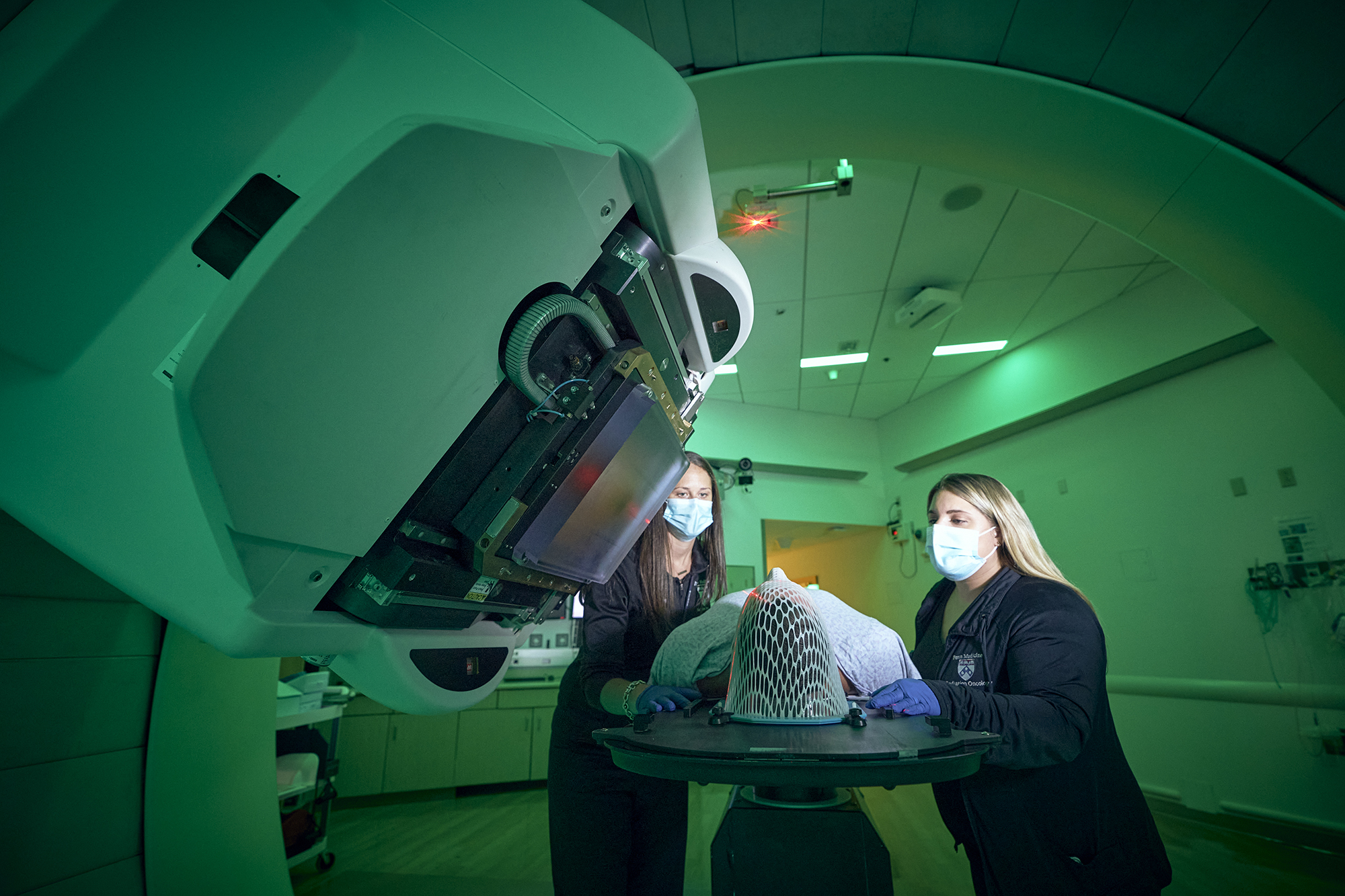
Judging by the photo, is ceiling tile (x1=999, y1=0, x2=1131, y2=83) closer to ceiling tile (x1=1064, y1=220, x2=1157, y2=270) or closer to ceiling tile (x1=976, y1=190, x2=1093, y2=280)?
ceiling tile (x1=976, y1=190, x2=1093, y2=280)

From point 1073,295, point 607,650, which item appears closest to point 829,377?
point 1073,295

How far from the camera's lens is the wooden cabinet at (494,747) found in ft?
13.4

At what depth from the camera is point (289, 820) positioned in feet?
8.16

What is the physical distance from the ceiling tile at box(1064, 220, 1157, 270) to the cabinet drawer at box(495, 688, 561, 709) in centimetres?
512

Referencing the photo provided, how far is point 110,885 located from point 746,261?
3895 millimetres

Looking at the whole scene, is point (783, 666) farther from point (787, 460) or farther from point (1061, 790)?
point (787, 460)

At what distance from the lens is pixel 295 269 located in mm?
477

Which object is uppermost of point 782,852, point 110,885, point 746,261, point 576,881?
point 746,261

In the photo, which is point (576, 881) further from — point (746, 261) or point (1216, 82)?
point (746, 261)

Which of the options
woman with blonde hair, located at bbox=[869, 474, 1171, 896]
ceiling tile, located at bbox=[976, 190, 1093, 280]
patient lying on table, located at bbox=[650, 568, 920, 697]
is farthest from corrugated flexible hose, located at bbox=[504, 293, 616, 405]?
ceiling tile, located at bbox=[976, 190, 1093, 280]

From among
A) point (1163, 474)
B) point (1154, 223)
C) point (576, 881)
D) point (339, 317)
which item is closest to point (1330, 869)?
point (1163, 474)

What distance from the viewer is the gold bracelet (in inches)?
45.8

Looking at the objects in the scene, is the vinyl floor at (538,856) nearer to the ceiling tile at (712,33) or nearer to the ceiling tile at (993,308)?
the ceiling tile at (712,33)

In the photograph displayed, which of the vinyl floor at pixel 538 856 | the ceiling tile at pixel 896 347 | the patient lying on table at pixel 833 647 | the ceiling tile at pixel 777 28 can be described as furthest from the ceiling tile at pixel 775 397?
the patient lying on table at pixel 833 647
